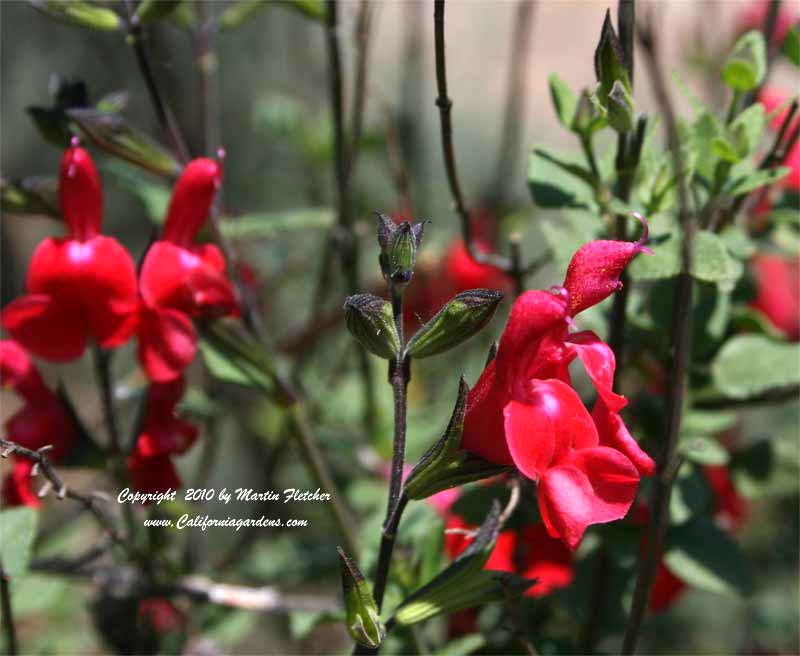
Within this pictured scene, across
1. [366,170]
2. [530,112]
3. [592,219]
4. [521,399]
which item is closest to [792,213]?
[592,219]

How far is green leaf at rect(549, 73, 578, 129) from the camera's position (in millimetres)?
708

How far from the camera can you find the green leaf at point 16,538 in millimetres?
687

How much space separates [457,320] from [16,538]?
0.41 metres

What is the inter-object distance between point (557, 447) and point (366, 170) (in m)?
1.79

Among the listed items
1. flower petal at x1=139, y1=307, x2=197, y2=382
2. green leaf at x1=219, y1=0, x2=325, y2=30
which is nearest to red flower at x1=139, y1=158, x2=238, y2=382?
flower petal at x1=139, y1=307, x2=197, y2=382

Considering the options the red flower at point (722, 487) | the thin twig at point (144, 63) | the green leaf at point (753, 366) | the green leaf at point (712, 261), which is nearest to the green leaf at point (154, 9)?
the thin twig at point (144, 63)

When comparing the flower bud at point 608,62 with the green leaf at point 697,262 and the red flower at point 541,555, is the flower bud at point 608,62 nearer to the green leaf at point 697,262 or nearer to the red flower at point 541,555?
the green leaf at point 697,262

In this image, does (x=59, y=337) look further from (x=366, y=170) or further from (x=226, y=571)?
(x=366, y=170)

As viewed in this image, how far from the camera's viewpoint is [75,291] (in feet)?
2.43

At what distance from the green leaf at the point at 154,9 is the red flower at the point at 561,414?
0.40 meters

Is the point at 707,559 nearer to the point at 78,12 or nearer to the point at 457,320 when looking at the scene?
the point at 457,320

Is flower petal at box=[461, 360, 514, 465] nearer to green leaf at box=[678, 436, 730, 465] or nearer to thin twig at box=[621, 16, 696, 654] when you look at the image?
thin twig at box=[621, 16, 696, 654]

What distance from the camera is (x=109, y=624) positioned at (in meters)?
0.90

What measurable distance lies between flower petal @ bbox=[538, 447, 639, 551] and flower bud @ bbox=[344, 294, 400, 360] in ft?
0.40
